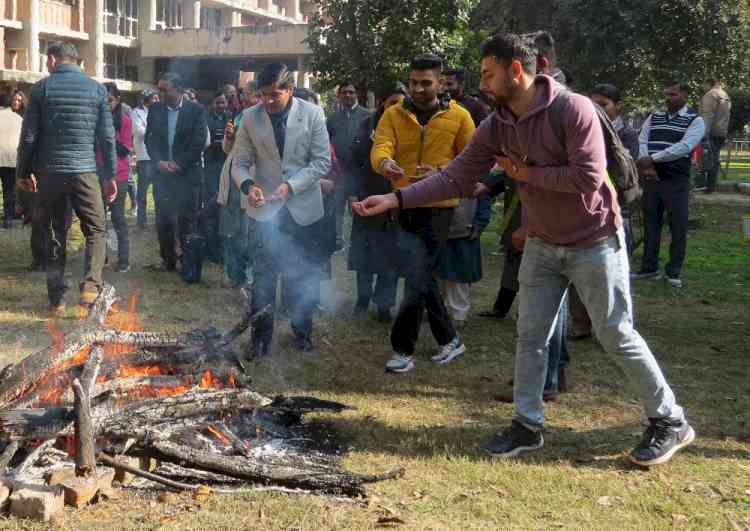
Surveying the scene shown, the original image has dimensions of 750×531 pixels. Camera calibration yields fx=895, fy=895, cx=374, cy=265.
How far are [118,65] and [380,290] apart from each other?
41271 mm

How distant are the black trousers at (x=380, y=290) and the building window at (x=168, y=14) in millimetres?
41263

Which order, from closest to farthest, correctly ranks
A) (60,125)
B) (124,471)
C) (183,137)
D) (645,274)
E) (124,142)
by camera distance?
(124,471) → (60,125) → (183,137) → (645,274) → (124,142)

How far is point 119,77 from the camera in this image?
152 feet

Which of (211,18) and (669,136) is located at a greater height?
(211,18)

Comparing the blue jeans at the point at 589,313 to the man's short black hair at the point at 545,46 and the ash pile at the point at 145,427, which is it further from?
A: the man's short black hair at the point at 545,46

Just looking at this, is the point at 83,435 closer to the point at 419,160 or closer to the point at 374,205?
the point at 374,205

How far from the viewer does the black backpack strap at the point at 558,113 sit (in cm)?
450

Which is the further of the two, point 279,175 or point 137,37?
point 137,37

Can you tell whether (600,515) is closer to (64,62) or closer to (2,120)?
(64,62)

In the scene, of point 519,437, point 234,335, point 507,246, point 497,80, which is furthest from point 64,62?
point 519,437

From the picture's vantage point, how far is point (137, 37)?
45.8 metres

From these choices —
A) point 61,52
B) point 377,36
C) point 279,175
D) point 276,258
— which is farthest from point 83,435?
point 377,36

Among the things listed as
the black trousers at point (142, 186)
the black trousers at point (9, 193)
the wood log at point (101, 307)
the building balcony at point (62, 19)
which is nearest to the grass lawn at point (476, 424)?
the wood log at point (101, 307)

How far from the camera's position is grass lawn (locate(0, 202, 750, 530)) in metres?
4.15
